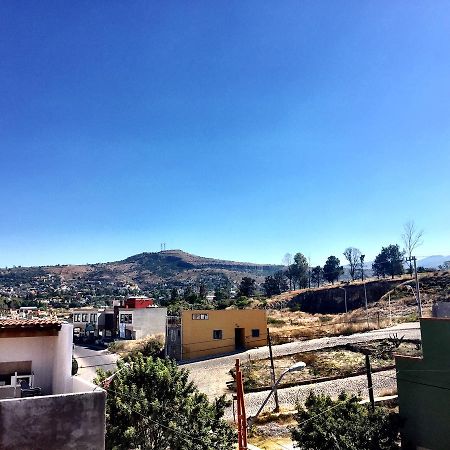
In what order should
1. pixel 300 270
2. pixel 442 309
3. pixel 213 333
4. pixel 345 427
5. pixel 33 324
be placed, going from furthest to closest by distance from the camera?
pixel 300 270 < pixel 213 333 < pixel 442 309 < pixel 345 427 < pixel 33 324

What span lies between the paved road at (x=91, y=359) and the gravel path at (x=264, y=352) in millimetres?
8833

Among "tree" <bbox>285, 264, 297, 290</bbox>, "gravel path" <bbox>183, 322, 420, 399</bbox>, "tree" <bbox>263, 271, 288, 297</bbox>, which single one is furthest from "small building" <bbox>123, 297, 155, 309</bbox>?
"tree" <bbox>285, 264, 297, 290</bbox>

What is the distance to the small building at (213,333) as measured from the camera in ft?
162

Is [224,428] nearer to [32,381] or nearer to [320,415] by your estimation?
[320,415]

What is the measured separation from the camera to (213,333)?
165 ft

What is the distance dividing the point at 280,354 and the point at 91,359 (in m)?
23.0

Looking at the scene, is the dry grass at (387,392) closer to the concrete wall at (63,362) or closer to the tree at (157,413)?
the tree at (157,413)

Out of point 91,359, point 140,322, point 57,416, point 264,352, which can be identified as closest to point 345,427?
point 57,416

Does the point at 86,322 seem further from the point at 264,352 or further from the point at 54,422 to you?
the point at 54,422

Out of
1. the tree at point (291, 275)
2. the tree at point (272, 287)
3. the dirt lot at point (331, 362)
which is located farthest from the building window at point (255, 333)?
A: the tree at point (291, 275)

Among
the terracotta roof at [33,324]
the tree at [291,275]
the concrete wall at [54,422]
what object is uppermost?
the tree at [291,275]

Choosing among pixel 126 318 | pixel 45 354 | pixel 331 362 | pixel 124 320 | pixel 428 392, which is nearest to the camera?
pixel 45 354

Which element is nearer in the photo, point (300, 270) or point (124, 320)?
point (124, 320)

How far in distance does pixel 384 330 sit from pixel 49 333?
1677 inches
